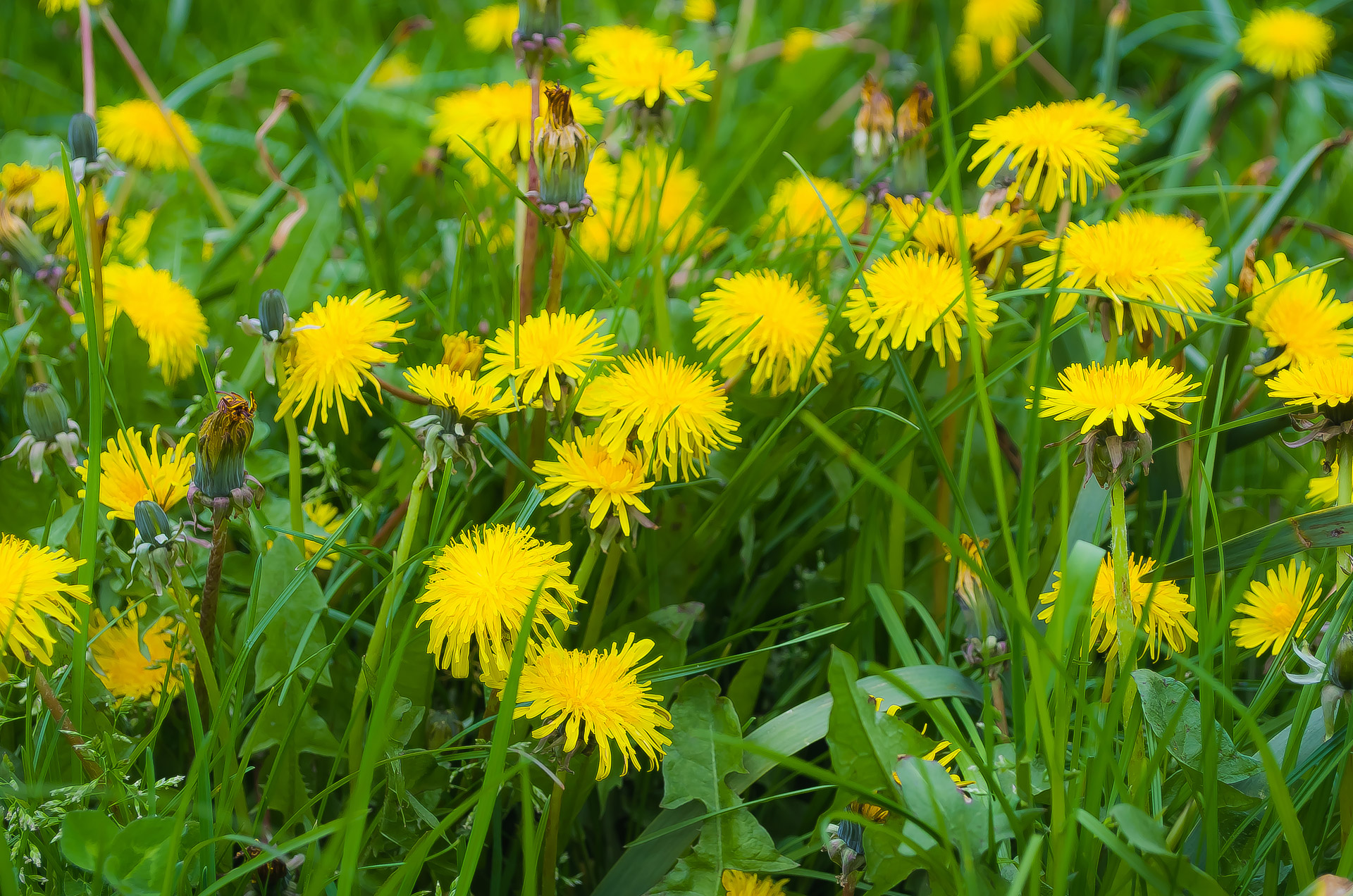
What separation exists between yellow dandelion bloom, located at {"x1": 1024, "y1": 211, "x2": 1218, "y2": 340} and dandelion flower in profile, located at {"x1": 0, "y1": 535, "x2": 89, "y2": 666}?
0.72 m

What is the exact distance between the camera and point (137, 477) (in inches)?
29.9

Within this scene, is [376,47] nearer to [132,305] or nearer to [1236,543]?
[132,305]

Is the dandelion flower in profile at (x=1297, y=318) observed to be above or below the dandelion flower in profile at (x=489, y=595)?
above

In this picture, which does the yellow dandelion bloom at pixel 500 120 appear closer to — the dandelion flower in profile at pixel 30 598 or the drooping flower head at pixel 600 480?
the drooping flower head at pixel 600 480

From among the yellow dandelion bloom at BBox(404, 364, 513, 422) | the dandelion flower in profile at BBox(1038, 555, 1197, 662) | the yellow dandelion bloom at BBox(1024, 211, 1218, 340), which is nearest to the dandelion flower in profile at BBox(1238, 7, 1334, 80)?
the yellow dandelion bloom at BBox(1024, 211, 1218, 340)

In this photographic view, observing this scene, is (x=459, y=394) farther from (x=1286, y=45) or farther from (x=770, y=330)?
(x=1286, y=45)

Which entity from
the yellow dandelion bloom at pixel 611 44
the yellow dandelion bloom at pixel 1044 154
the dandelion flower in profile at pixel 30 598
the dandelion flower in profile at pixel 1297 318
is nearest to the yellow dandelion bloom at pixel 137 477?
the dandelion flower in profile at pixel 30 598

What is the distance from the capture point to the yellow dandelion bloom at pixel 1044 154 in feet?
2.81

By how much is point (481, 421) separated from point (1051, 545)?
0.47m

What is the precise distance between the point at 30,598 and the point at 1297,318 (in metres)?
0.97

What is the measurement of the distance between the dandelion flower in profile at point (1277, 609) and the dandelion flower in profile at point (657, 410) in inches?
15.8

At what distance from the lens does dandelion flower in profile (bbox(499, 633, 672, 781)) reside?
65 centimetres

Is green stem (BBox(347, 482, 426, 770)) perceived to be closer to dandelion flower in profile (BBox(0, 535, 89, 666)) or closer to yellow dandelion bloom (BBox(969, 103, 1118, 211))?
dandelion flower in profile (BBox(0, 535, 89, 666))

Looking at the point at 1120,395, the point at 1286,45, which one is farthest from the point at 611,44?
the point at 1286,45
